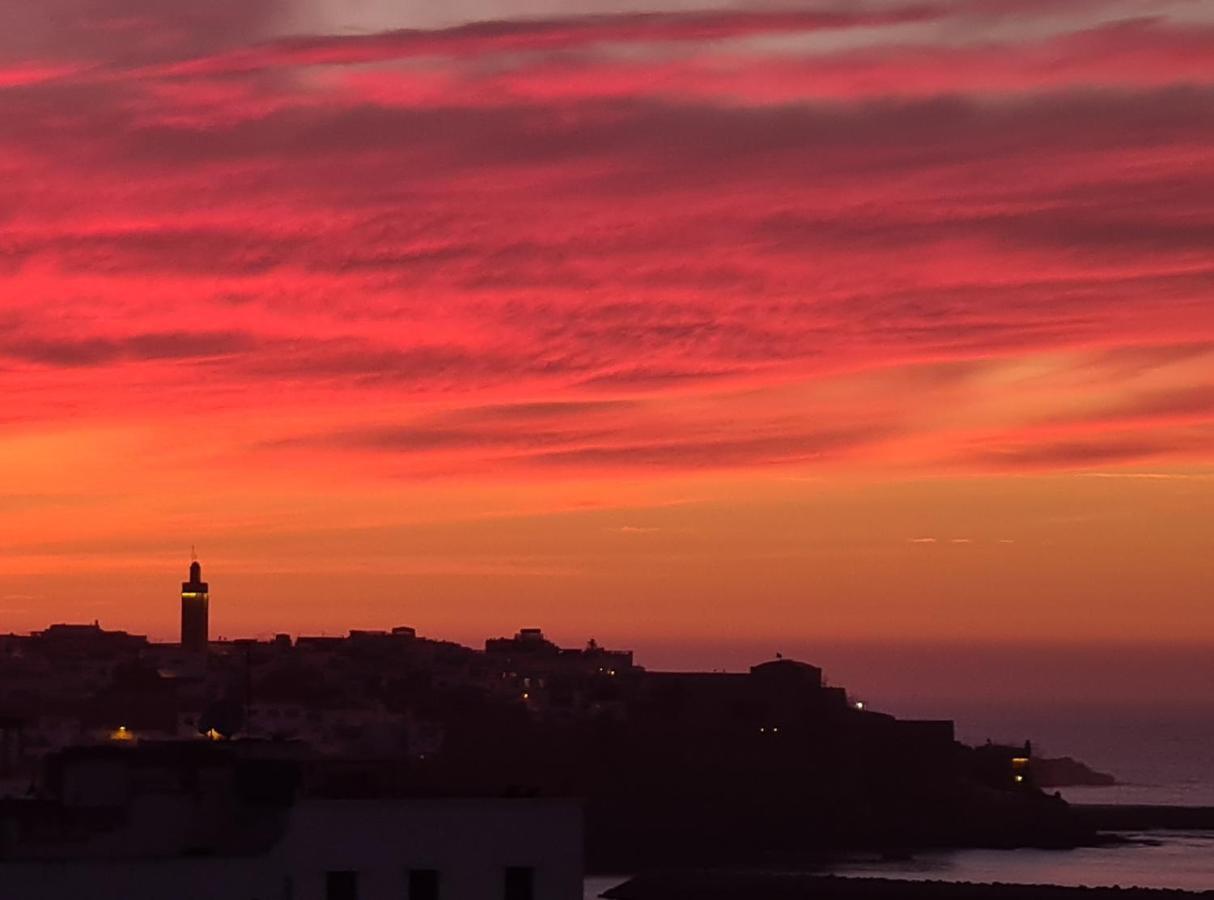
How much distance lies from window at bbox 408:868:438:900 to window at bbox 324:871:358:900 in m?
0.67

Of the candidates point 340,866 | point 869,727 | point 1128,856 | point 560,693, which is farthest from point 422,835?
point 560,693

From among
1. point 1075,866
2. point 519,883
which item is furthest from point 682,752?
point 519,883

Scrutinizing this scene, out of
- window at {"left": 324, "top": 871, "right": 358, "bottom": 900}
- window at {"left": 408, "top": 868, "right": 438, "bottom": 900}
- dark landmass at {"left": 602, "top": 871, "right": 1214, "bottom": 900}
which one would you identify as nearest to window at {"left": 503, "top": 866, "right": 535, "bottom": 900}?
window at {"left": 408, "top": 868, "right": 438, "bottom": 900}

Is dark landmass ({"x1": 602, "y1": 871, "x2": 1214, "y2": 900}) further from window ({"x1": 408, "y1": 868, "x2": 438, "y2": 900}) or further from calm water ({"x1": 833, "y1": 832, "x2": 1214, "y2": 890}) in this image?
window ({"x1": 408, "y1": 868, "x2": 438, "y2": 900})

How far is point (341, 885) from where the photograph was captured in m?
32.8

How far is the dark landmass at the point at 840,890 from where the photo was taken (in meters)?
96.6

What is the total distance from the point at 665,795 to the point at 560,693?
3186 centimetres

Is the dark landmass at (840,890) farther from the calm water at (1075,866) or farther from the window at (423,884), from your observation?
the window at (423,884)

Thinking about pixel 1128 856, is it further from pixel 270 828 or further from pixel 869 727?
pixel 270 828

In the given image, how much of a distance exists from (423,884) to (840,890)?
2763 inches

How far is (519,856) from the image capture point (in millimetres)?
33031

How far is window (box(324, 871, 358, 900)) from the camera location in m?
32.6

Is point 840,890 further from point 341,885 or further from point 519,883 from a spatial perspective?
point 341,885

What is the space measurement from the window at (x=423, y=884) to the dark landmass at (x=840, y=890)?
6436cm
